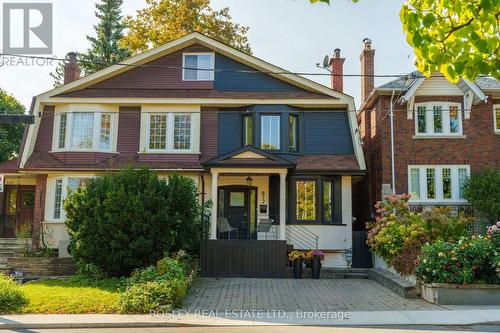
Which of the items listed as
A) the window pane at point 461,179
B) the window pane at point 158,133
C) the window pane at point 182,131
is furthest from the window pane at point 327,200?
the window pane at point 158,133

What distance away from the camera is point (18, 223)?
849 inches

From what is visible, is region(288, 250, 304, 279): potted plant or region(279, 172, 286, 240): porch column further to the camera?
region(279, 172, 286, 240): porch column

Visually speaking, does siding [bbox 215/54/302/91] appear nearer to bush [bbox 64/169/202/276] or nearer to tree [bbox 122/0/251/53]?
bush [bbox 64/169/202/276]

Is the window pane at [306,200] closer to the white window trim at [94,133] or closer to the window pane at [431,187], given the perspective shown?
the window pane at [431,187]

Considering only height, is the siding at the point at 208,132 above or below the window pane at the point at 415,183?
above

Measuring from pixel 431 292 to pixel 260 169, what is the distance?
7.59 meters

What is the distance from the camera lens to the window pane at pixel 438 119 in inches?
772

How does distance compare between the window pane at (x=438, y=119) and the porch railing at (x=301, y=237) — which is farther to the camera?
the window pane at (x=438, y=119)

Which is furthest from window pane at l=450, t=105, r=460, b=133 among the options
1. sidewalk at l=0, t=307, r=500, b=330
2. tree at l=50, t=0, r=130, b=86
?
tree at l=50, t=0, r=130, b=86

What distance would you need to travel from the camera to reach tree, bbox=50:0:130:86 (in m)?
38.3

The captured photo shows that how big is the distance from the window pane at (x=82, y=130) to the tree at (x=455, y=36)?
17.4 meters

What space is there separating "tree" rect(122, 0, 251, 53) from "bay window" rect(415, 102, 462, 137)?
54.2 feet

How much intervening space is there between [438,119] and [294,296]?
1072cm

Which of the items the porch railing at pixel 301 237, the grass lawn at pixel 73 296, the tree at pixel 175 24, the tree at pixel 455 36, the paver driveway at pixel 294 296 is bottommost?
the paver driveway at pixel 294 296
